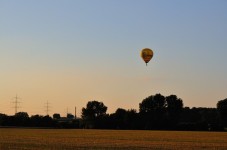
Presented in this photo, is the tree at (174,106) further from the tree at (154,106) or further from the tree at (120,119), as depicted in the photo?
the tree at (120,119)

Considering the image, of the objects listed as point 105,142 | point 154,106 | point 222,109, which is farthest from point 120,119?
point 105,142

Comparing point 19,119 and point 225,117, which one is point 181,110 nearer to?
point 225,117

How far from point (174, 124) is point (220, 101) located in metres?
41.0

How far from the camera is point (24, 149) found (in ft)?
125

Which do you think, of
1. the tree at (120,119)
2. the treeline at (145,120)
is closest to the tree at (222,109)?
the treeline at (145,120)

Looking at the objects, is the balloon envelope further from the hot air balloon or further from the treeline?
the treeline

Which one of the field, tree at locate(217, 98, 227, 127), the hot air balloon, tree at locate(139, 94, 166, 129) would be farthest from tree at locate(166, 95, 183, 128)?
the hot air balloon

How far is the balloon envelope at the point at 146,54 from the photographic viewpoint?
201 feet

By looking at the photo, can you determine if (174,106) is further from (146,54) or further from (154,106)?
(146,54)

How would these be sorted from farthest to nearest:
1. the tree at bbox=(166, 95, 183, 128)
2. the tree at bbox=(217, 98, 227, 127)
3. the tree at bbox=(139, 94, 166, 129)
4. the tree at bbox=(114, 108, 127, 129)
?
the tree at bbox=(166, 95, 183, 128) < the tree at bbox=(139, 94, 166, 129) < the tree at bbox=(217, 98, 227, 127) < the tree at bbox=(114, 108, 127, 129)

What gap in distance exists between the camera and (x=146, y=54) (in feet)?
202

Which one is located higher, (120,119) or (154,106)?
(154,106)

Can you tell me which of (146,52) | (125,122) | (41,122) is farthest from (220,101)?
(146,52)

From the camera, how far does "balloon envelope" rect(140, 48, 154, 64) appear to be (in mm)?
61188
